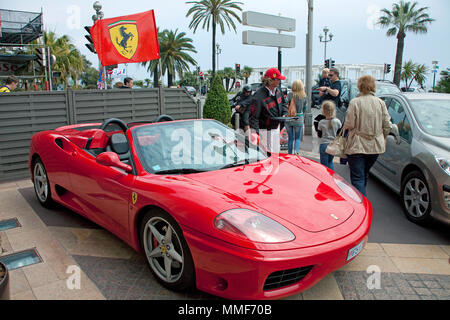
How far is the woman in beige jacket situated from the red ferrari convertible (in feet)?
3.23

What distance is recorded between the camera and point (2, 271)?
227 cm

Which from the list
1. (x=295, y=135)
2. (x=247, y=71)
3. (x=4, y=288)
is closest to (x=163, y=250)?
(x=4, y=288)

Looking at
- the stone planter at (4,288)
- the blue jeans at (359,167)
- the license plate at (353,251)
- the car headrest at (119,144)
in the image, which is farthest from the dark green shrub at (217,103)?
the stone planter at (4,288)

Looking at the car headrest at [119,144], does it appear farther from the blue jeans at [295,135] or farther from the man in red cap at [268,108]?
the blue jeans at [295,135]

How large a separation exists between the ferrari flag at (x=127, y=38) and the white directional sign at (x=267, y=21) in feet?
9.51

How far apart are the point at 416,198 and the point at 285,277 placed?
2666 millimetres

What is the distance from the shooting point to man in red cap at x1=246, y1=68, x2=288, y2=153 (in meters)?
5.65

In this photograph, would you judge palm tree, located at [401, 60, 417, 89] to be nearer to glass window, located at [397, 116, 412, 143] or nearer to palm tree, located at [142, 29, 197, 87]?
palm tree, located at [142, 29, 197, 87]

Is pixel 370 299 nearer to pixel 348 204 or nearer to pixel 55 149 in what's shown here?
pixel 348 204

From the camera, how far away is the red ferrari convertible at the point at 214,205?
235 cm

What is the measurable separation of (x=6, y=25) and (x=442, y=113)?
79.8 feet

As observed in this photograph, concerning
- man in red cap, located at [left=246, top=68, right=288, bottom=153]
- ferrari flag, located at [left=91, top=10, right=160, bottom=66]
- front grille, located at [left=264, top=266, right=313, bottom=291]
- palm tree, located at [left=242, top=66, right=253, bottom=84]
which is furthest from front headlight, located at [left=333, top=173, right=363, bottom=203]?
palm tree, located at [left=242, top=66, right=253, bottom=84]

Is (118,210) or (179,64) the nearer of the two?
(118,210)
